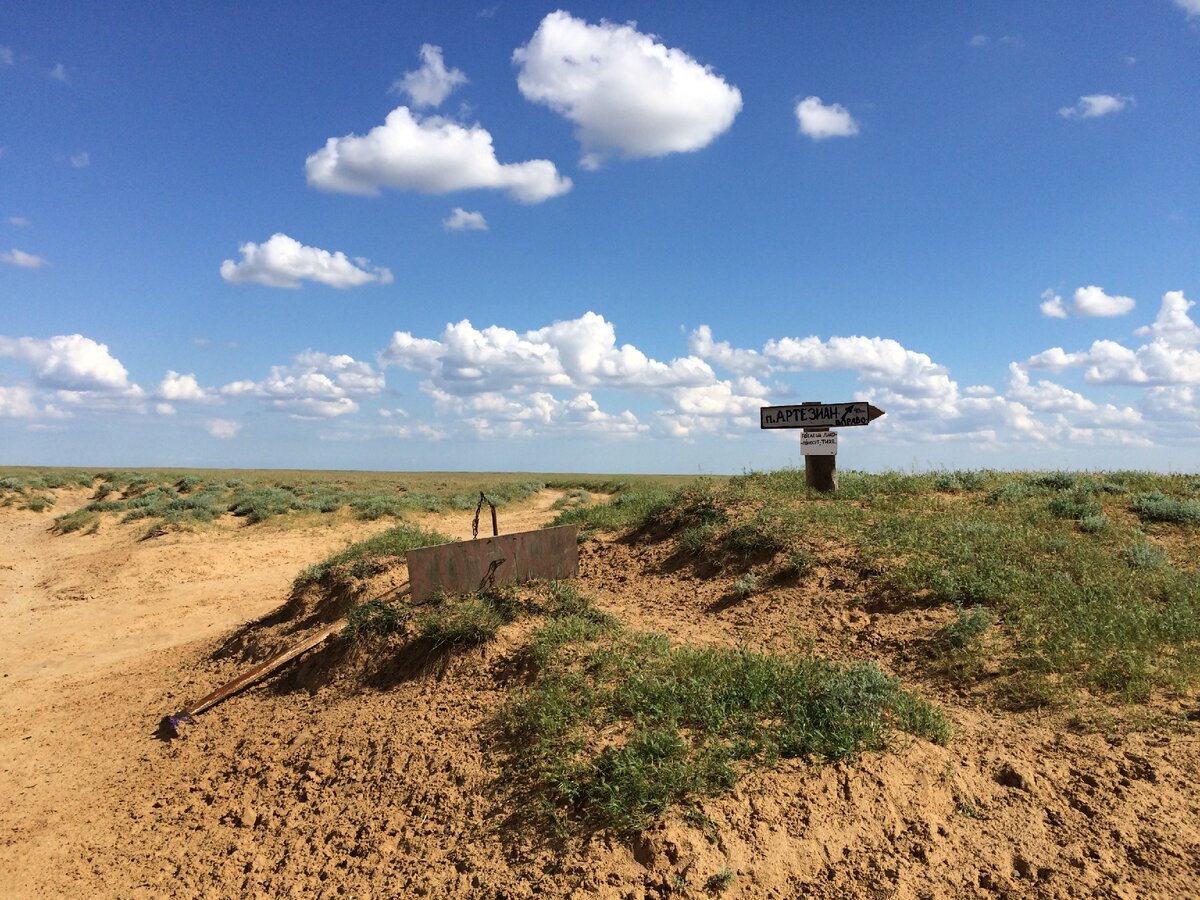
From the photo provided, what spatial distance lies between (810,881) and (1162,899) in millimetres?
1581

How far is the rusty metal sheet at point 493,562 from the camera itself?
685 cm

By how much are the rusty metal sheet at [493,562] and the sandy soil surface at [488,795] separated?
79 centimetres

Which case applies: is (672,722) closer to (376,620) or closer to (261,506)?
(376,620)

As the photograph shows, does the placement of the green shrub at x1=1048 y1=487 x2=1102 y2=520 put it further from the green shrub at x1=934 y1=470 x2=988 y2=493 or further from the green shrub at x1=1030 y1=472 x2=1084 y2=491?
the green shrub at x1=934 y1=470 x2=988 y2=493

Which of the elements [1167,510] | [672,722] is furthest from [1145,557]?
[672,722]

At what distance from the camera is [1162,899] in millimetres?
3262

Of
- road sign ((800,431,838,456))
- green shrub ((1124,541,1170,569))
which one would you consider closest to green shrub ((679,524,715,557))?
road sign ((800,431,838,456))

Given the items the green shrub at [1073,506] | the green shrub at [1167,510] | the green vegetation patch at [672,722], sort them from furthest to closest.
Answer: the green shrub at [1073,506]
the green shrub at [1167,510]
the green vegetation patch at [672,722]

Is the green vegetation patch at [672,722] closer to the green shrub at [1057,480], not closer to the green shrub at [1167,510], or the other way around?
the green shrub at [1167,510]

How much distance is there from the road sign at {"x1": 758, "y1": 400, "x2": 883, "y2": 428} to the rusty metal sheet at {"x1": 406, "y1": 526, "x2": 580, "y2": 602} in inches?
186

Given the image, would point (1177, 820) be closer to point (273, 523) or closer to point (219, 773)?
point (219, 773)

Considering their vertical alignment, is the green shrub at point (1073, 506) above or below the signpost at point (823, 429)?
below

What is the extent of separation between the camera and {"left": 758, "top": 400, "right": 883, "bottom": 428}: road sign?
1035 cm

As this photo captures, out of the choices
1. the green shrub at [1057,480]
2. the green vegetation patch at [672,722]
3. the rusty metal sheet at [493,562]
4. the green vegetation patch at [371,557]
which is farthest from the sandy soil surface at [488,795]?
the green shrub at [1057,480]
